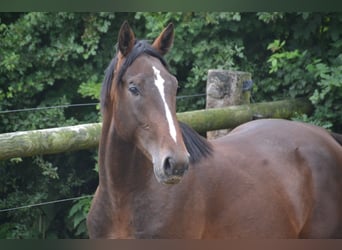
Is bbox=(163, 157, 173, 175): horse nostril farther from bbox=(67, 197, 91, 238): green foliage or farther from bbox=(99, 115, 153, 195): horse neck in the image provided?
bbox=(67, 197, 91, 238): green foliage

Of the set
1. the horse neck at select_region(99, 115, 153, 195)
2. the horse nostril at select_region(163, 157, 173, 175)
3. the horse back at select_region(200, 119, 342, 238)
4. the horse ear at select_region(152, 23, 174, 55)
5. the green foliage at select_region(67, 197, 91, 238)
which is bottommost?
the green foliage at select_region(67, 197, 91, 238)

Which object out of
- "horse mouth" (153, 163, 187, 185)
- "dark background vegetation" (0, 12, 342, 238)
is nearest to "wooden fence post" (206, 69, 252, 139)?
"dark background vegetation" (0, 12, 342, 238)

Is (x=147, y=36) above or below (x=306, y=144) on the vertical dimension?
above

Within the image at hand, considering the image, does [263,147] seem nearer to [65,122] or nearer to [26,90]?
[65,122]

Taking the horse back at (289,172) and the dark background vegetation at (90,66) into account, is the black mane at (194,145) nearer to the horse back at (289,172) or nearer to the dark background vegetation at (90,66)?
the horse back at (289,172)

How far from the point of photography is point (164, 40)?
8.47 ft

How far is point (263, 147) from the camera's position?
304 cm

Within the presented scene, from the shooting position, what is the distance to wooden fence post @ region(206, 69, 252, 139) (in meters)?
4.05

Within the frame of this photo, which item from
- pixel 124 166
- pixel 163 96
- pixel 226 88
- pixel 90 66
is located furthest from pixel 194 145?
pixel 90 66

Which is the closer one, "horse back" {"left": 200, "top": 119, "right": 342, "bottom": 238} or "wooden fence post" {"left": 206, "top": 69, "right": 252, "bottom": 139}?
"horse back" {"left": 200, "top": 119, "right": 342, "bottom": 238}

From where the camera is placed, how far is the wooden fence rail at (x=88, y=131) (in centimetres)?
315

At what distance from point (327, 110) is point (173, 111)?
7.52 ft

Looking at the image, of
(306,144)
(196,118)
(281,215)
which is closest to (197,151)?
(281,215)

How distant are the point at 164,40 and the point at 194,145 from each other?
452 millimetres
